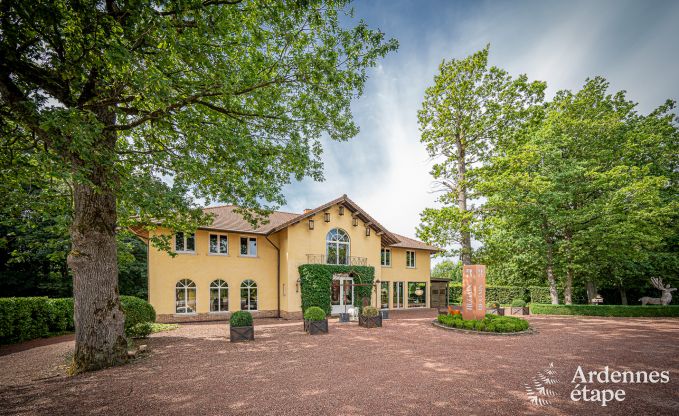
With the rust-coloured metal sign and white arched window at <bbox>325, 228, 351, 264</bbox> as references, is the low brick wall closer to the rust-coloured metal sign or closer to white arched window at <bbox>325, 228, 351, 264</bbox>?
white arched window at <bbox>325, 228, 351, 264</bbox>

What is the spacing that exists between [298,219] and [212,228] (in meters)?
5.13

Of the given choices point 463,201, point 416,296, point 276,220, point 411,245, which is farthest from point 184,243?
point 416,296

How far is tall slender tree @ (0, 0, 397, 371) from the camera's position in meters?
5.71

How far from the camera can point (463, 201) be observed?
17.3 meters

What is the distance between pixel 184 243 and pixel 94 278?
10339mm

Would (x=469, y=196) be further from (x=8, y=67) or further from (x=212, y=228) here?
(x=8, y=67)

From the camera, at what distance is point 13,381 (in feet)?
23.2

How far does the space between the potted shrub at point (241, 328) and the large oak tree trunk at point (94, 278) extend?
154 inches

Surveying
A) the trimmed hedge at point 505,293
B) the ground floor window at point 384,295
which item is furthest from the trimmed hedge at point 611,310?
the ground floor window at point 384,295

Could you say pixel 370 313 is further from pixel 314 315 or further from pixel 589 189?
pixel 589 189

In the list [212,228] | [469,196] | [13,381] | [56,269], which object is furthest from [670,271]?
[56,269]

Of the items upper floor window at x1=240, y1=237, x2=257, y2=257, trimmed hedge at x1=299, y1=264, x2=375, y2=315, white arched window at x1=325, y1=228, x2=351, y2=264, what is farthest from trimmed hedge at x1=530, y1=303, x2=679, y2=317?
upper floor window at x1=240, y1=237, x2=257, y2=257

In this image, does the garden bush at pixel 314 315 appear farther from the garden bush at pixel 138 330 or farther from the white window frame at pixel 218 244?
the white window frame at pixel 218 244

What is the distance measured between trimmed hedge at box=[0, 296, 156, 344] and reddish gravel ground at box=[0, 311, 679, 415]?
4.54ft
